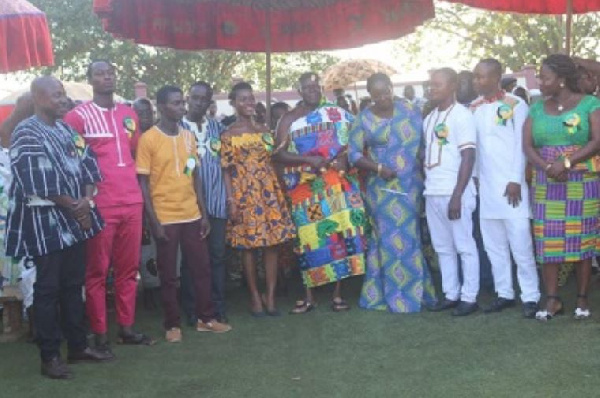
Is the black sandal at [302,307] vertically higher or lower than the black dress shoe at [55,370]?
lower

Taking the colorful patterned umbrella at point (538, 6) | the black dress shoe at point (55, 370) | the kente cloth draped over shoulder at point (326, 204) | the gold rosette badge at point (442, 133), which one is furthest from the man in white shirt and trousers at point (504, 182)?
the black dress shoe at point (55, 370)

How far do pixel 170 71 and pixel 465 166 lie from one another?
2262 centimetres

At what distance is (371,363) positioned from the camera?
4977 mm

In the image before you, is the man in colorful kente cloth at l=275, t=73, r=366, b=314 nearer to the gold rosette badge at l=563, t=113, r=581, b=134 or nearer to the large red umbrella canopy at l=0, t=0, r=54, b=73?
the gold rosette badge at l=563, t=113, r=581, b=134

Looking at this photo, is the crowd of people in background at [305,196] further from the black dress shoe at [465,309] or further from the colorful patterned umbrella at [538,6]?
the colorful patterned umbrella at [538,6]

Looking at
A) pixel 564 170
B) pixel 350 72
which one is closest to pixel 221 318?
pixel 564 170

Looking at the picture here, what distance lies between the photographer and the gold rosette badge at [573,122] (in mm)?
5594

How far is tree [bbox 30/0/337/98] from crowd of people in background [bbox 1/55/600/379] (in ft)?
62.0

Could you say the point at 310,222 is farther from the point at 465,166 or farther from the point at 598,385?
the point at 598,385

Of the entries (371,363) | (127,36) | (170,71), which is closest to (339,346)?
(371,363)

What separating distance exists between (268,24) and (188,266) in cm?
263

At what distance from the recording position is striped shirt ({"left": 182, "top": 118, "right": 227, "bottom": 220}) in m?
6.18

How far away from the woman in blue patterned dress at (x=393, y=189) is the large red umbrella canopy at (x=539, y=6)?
157 cm

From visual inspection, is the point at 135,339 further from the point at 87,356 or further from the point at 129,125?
the point at 129,125
